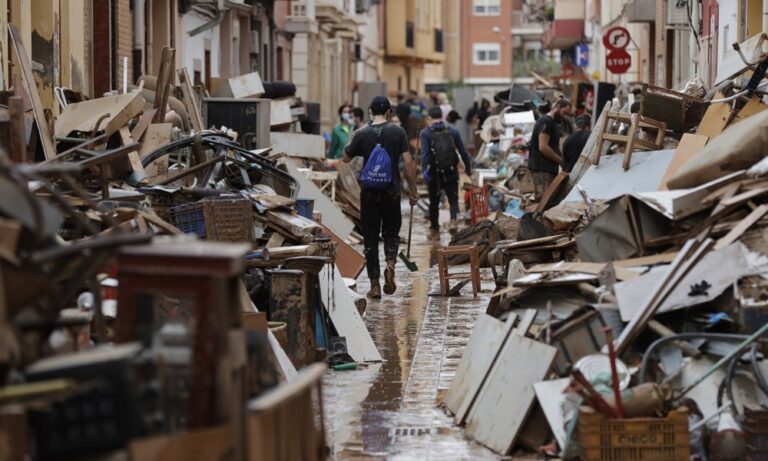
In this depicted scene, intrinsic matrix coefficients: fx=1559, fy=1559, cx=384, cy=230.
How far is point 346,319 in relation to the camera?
11414 mm

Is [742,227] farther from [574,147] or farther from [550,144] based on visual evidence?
[550,144]

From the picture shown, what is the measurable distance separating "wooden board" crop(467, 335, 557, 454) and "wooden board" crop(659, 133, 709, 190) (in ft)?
11.9

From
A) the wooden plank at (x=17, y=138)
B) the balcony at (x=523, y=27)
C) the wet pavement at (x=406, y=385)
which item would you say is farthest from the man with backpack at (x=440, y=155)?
the balcony at (x=523, y=27)

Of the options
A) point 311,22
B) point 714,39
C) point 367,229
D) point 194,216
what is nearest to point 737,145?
point 194,216

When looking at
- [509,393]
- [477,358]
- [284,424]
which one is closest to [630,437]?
[509,393]

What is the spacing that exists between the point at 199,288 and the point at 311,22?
3645 cm

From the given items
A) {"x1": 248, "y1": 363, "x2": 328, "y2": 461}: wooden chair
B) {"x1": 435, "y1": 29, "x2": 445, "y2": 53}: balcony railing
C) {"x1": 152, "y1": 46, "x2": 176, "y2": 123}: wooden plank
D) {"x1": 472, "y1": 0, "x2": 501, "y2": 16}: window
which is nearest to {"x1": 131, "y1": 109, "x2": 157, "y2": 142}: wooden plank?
{"x1": 152, "y1": 46, "x2": 176, "y2": 123}: wooden plank

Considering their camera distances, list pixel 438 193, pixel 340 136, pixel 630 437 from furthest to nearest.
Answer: pixel 340 136 → pixel 438 193 → pixel 630 437

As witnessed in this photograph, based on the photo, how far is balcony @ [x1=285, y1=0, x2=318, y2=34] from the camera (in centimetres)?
4103

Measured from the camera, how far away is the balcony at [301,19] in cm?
4103

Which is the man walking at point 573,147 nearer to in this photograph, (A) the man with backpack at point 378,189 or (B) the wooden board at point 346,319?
(A) the man with backpack at point 378,189

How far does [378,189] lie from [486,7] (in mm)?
79843

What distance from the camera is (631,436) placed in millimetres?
7562

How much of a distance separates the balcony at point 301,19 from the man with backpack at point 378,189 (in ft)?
86.8
